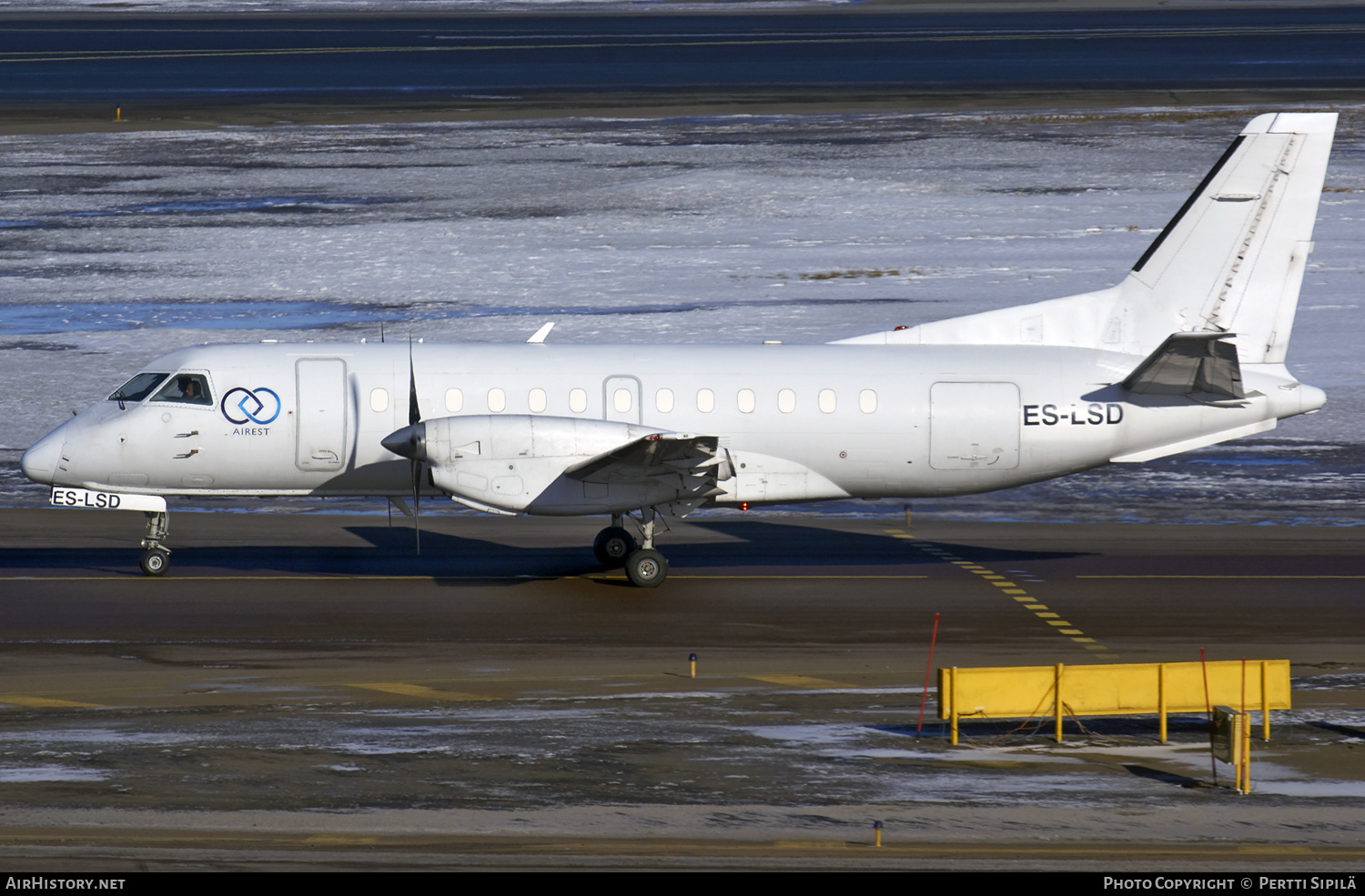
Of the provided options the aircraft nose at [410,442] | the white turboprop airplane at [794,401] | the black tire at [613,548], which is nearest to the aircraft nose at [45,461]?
the white turboprop airplane at [794,401]

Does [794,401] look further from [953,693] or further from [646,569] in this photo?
[953,693]

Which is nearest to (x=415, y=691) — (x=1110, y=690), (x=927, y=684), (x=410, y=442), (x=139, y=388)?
(x=410, y=442)

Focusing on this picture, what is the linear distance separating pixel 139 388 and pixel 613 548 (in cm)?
713

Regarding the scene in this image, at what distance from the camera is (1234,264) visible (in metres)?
23.8

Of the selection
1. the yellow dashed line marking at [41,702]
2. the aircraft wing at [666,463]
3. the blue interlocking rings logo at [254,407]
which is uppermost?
the blue interlocking rings logo at [254,407]

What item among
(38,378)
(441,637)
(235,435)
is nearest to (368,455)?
(235,435)

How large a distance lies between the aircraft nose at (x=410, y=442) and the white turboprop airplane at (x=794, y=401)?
66cm

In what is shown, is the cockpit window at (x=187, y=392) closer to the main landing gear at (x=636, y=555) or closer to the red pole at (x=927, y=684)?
the main landing gear at (x=636, y=555)

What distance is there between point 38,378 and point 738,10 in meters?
68.5

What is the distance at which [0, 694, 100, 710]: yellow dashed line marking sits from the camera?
16719 mm

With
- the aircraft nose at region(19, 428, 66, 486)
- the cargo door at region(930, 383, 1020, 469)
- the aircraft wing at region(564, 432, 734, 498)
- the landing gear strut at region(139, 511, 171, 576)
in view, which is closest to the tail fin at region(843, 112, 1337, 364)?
the cargo door at region(930, 383, 1020, 469)

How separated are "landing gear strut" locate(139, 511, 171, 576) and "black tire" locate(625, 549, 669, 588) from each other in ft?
21.7

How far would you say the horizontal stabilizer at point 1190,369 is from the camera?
22.3 metres

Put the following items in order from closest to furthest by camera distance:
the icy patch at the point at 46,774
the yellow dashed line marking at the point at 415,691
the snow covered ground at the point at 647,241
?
1. the icy patch at the point at 46,774
2. the yellow dashed line marking at the point at 415,691
3. the snow covered ground at the point at 647,241
